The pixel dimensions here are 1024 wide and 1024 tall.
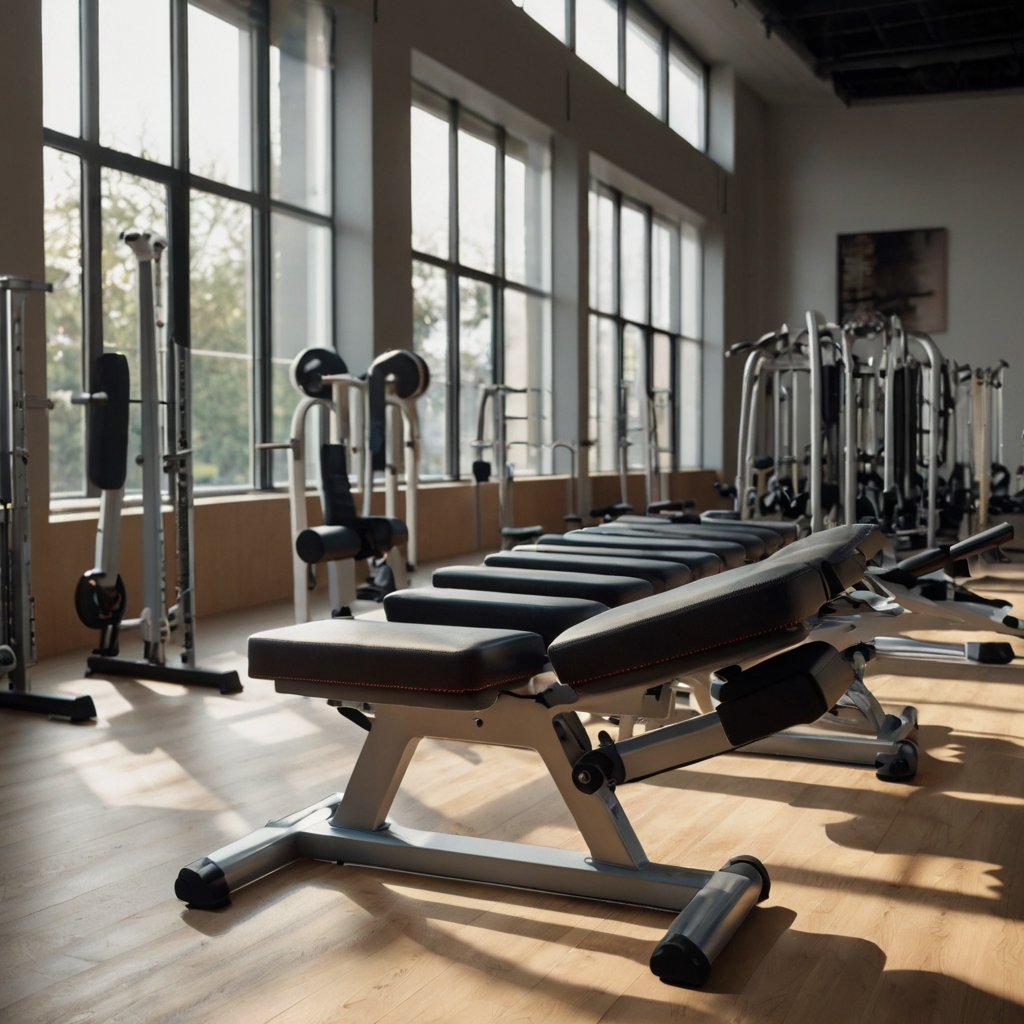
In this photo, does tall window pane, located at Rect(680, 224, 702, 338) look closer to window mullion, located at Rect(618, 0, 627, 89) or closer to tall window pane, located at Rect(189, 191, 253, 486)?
window mullion, located at Rect(618, 0, 627, 89)

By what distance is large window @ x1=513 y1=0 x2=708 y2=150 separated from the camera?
906cm

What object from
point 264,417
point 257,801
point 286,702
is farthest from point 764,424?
point 257,801

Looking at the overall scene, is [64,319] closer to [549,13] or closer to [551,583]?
[551,583]

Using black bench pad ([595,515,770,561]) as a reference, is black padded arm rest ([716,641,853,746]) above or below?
below

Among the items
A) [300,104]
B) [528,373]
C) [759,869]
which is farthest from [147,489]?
[528,373]

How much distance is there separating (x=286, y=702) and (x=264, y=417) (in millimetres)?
2910

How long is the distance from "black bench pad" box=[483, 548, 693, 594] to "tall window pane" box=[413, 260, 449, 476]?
15.4 feet

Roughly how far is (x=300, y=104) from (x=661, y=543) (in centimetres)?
420

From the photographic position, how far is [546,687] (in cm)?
183

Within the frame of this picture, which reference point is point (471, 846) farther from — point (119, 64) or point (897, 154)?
point (897, 154)

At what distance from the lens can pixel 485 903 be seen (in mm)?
1861

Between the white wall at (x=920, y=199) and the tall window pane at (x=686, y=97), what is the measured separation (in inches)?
50.9

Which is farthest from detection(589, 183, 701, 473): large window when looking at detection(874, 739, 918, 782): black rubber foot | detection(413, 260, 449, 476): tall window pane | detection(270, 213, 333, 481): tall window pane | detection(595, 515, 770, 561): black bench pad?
detection(874, 739, 918, 782): black rubber foot

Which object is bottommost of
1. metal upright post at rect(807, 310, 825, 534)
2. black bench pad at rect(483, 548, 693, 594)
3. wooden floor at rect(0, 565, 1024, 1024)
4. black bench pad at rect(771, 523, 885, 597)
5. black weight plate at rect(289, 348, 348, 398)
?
wooden floor at rect(0, 565, 1024, 1024)
